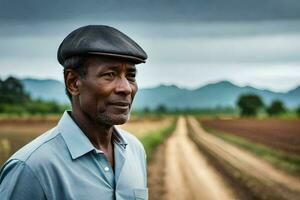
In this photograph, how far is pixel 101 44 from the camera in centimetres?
164

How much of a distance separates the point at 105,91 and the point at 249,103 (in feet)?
120

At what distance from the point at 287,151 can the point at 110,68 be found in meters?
18.8

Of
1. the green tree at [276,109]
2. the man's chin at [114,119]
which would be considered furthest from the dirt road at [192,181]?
the green tree at [276,109]

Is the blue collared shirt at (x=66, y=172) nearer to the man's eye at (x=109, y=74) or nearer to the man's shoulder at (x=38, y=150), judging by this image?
the man's shoulder at (x=38, y=150)

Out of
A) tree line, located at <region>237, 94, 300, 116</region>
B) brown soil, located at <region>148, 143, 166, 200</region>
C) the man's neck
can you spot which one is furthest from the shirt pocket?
tree line, located at <region>237, 94, 300, 116</region>

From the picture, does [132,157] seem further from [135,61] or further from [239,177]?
[239,177]

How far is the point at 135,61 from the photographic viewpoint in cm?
172

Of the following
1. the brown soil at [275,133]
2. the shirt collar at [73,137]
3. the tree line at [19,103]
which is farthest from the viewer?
the brown soil at [275,133]

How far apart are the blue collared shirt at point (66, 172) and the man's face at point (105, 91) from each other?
8 centimetres

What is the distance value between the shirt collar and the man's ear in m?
0.08

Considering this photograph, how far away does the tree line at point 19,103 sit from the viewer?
26.0 ft

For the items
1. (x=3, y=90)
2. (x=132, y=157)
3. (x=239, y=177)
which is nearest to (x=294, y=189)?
(x=239, y=177)

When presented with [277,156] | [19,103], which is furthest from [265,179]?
[19,103]

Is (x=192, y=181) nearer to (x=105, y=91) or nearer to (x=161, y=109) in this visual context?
(x=105, y=91)
